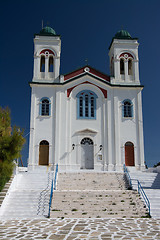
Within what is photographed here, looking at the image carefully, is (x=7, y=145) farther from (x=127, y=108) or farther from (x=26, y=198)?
(x=127, y=108)

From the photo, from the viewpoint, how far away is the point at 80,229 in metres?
10.3

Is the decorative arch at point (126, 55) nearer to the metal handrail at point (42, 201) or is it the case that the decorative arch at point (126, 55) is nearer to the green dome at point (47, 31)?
the green dome at point (47, 31)

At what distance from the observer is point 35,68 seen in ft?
81.3

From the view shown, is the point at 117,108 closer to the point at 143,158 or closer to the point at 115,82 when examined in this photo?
the point at 115,82

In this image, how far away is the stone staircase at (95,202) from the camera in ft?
42.9

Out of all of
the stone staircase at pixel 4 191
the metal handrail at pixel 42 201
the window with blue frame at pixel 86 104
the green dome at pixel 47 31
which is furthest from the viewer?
the green dome at pixel 47 31

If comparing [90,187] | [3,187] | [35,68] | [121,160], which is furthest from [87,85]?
[3,187]

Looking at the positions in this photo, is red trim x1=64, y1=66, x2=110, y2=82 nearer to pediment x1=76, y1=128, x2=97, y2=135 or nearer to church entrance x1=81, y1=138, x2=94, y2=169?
pediment x1=76, y1=128, x2=97, y2=135

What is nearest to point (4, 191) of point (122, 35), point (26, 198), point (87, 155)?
point (26, 198)

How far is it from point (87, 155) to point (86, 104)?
438cm

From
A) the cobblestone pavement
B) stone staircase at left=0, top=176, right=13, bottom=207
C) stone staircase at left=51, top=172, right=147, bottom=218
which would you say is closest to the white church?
stone staircase at left=51, top=172, right=147, bottom=218

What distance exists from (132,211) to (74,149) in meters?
10.1

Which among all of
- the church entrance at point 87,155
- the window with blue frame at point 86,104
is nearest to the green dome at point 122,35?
the window with blue frame at point 86,104

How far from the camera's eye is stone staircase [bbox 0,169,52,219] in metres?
13.2
